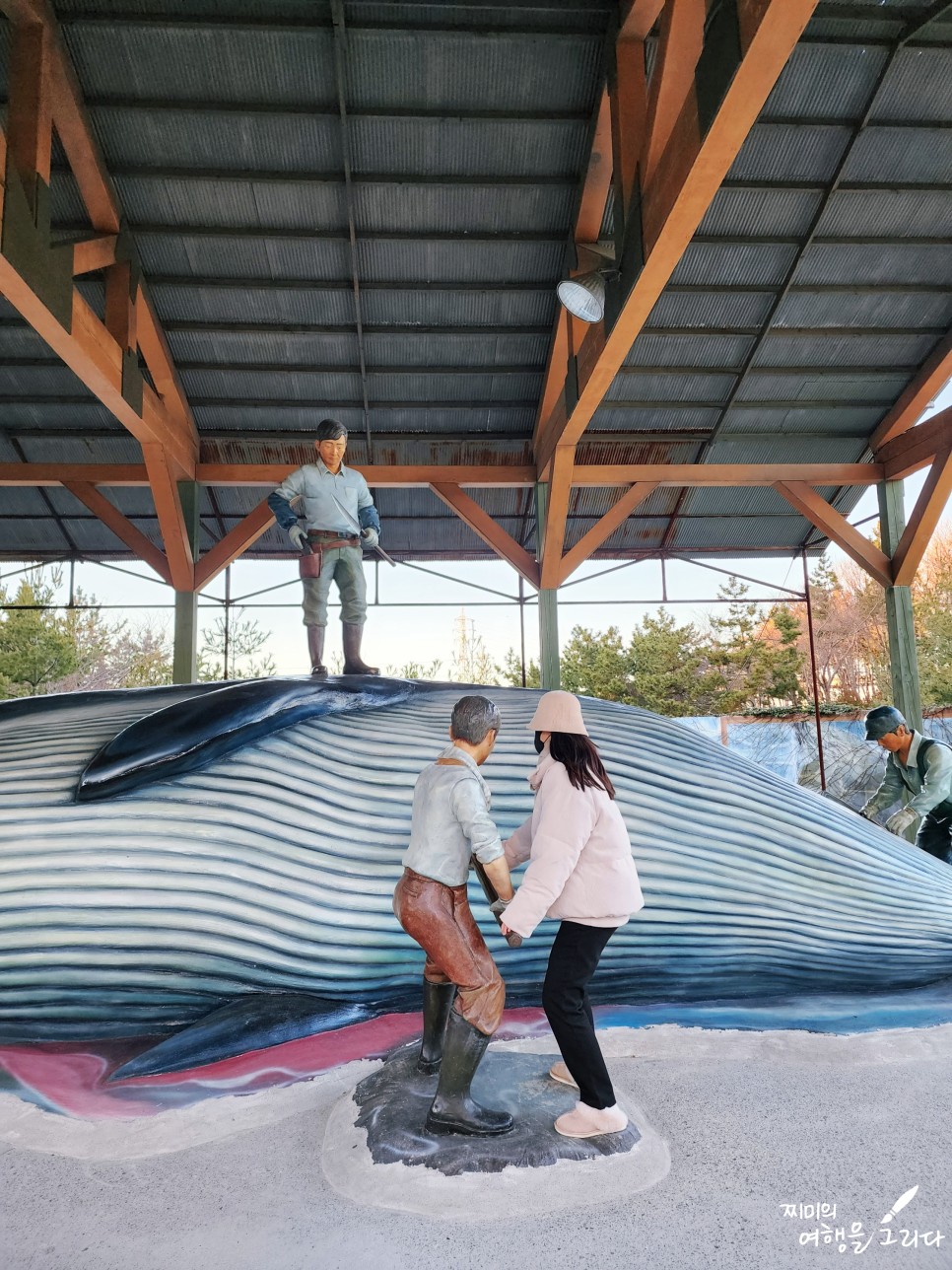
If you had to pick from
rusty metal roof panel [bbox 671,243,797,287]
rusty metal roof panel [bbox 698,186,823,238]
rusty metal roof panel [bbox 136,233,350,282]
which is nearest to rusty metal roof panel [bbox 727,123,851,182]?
rusty metal roof panel [bbox 698,186,823,238]

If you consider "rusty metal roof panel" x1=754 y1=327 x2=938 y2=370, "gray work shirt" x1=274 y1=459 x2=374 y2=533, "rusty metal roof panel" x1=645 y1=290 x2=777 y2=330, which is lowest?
"gray work shirt" x1=274 y1=459 x2=374 y2=533

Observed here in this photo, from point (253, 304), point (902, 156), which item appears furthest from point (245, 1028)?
point (902, 156)

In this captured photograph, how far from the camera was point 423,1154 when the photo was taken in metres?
2.88

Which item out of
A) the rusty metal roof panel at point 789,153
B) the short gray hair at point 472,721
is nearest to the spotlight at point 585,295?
the rusty metal roof panel at point 789,153

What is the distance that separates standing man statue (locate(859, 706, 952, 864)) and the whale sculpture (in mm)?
633

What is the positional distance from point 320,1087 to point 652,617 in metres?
18.2

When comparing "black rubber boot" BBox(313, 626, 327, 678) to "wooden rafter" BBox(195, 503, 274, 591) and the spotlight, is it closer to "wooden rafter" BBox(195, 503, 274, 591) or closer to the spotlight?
the spotlight

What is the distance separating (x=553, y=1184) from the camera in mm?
2719

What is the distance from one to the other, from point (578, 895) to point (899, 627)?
32.5 ft

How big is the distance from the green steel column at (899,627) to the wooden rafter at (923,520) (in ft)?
0.79

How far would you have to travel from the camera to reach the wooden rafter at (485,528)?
Answer: 11.7 metres

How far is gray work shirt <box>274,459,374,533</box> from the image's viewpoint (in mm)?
5949

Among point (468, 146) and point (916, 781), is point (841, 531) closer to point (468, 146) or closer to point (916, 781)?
point (916, 781)

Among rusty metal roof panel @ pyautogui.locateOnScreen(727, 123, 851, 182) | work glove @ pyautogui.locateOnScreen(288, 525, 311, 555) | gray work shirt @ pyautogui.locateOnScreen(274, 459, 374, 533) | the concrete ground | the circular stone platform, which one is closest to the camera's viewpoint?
the concrete ground
